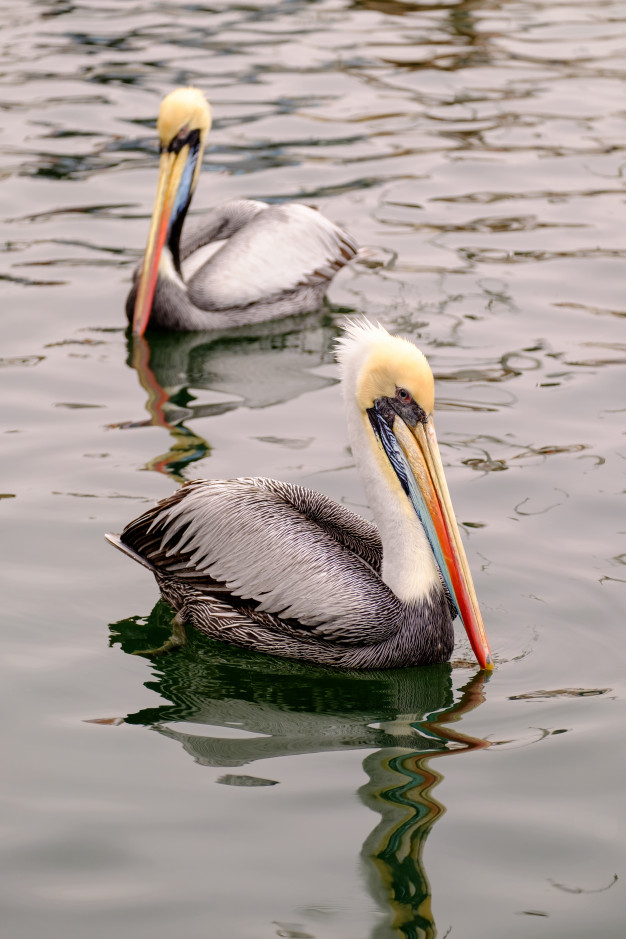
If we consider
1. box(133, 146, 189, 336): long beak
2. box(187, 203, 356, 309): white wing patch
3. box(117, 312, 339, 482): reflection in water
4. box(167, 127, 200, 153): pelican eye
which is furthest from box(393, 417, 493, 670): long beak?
box(167, 127, 200, 153): pelican eye

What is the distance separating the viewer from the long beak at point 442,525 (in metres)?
4.01

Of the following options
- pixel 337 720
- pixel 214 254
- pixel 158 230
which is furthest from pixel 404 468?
pixel 214 254

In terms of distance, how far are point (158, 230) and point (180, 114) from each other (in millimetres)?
594

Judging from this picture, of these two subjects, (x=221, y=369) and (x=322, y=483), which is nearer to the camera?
(x=322, y=483)

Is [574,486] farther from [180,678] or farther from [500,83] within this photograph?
[500,83]

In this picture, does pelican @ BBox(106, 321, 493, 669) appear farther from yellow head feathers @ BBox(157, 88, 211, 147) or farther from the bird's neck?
yellow head feathers @ BBox(157, 88, 211, 147)

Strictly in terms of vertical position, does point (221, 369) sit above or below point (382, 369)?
below

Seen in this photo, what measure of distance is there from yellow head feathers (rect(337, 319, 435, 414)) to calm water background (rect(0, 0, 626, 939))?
2.62 ft

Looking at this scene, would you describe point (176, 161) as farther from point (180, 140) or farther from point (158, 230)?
point (158, 230)

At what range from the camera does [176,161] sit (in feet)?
22.7

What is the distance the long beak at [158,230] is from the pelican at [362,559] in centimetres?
250

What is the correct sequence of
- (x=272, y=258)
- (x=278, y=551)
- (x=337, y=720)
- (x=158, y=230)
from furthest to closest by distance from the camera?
(x=272, y=258)
(x=158, y=230)
(x=278, y=551)
(x=337, y=720)

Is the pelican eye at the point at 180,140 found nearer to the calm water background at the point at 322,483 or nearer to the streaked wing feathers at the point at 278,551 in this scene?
the calm water background at the point at 322,483

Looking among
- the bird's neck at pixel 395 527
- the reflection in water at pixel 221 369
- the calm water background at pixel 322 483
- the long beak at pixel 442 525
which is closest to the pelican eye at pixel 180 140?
the calm water background at pixel 322 483
